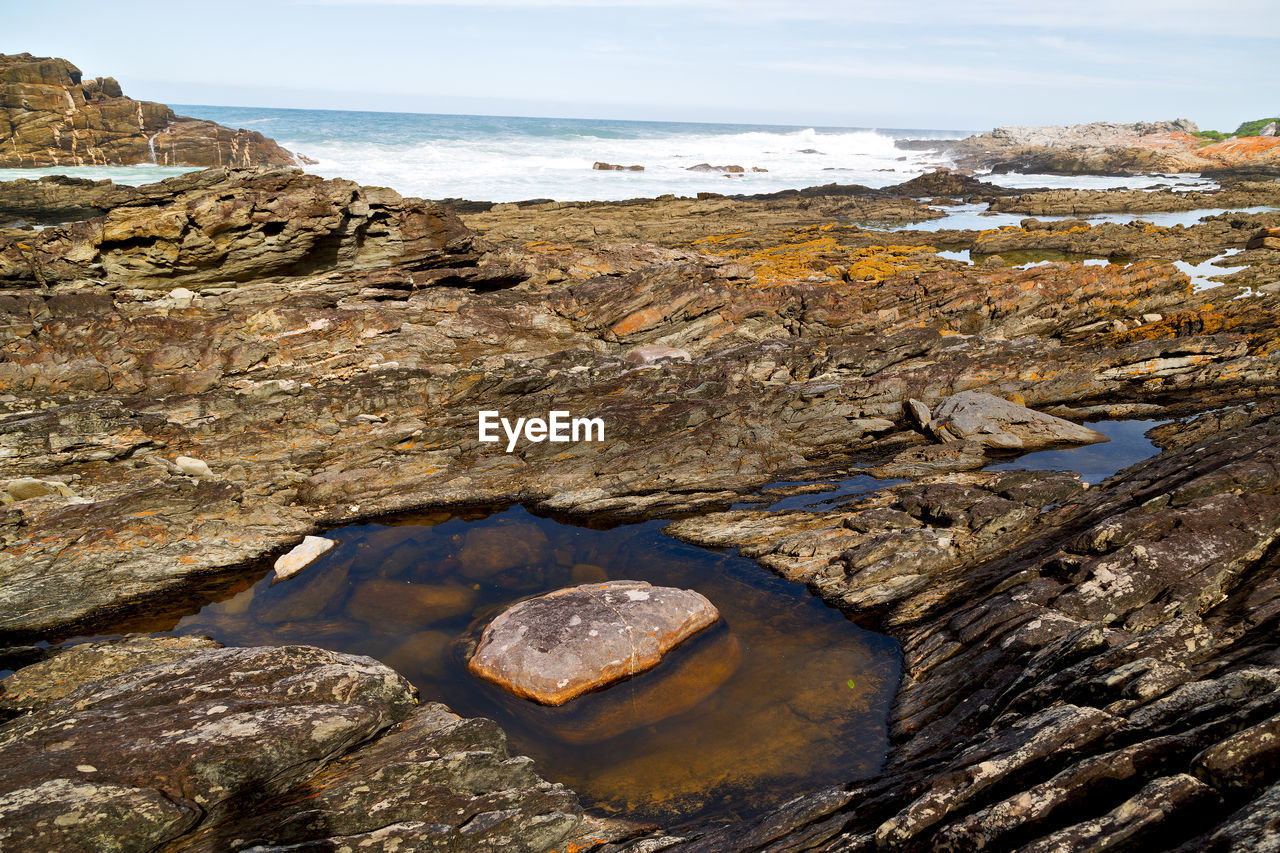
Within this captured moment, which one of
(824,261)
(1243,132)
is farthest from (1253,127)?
(824,261)

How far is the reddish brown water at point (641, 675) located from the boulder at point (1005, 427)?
844cm

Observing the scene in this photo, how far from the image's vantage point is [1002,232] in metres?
49.9

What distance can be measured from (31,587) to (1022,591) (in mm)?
18592

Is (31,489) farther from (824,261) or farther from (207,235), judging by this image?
(824,261)

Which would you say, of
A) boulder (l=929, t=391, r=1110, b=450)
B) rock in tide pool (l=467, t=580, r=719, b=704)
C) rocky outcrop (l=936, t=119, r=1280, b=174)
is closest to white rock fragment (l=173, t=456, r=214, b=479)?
rock in tide pool (l=467, t=580, r=719, b=704)

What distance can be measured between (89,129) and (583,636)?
96.8 m

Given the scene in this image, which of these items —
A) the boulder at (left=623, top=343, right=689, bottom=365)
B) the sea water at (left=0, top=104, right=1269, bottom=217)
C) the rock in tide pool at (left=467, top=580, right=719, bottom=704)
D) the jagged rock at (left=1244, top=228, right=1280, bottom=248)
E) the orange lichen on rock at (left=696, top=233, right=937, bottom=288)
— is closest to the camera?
the rock in tide pool at (left=467, top=580, right=719, bottom=704)

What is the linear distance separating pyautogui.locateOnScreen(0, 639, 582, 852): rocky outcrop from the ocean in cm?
7563

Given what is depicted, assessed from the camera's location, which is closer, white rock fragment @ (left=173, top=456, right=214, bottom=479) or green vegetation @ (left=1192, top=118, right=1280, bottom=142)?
white rock fragment @ (left=173, top=456, right=214, bottom=479)

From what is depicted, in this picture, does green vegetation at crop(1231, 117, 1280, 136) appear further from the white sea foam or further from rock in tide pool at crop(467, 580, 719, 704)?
rock in tide pool at crop(467, 580, 719, 704)

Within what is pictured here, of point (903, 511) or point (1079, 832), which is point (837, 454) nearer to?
point (903, 511)

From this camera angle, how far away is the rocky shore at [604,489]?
682 centimetres

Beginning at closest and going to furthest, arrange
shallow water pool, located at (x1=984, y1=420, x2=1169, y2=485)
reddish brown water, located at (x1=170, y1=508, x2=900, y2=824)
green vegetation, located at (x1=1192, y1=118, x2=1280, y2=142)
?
reddish brown water, located at (x1=170, y1=508, x2=900, y2=824) < shallow water pool, located at (x1=984, y1=420, x2=1169, y2=485) < green vegetation, located at (x1=1192, y1=118, x2=1280, y2=142)

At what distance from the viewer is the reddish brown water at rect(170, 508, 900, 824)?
958cm
